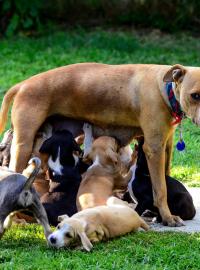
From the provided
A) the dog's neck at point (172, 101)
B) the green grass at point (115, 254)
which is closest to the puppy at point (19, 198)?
the green grass at point (115, 254)

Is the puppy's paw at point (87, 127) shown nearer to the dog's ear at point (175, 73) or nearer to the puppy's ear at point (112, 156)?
the puppy's ear at point (112, 156)

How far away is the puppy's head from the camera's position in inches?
325

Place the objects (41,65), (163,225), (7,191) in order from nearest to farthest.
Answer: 1. (7,191)
2. (163,225)
3. (41,65)

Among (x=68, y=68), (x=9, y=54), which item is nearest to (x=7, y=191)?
(x=68, y=68)

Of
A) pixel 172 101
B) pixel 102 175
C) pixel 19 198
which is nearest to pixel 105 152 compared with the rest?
pixel 102 175

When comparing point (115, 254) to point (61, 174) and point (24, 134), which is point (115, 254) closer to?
point (61, 174)

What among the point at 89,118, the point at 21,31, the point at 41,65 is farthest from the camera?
the point at 21,31

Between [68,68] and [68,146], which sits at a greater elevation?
[68,68]

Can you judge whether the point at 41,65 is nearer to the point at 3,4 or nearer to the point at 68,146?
the point at 3,4

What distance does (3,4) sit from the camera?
16.6m

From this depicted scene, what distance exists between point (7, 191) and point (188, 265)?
156 cm

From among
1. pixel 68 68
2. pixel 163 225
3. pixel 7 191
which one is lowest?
pixel 163 225

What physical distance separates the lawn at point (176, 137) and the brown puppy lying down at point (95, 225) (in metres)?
0.08

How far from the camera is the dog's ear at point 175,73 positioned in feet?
25.2
